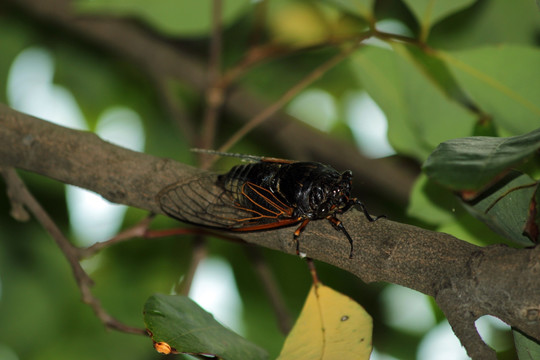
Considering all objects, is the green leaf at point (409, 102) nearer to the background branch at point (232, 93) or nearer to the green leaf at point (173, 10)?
the green leaf at point (173, 10)

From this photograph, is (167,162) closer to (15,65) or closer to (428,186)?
(428,186)

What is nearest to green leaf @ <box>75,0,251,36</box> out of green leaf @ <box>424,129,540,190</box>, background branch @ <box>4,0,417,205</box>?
background branch @ <box>4,0,417,205</box>

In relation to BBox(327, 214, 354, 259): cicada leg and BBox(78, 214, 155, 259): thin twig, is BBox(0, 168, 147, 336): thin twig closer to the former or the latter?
BBox(78, 214, 155, 259): thin twig

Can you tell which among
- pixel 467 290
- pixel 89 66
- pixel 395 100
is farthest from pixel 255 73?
pixel 467 290

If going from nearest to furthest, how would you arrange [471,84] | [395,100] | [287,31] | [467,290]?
→ [467,290] < [471,84] < [395,100] < [287,31]

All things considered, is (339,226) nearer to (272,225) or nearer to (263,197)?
(272,225)

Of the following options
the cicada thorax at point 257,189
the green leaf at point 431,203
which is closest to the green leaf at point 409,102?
the green leaf at point 431,203
